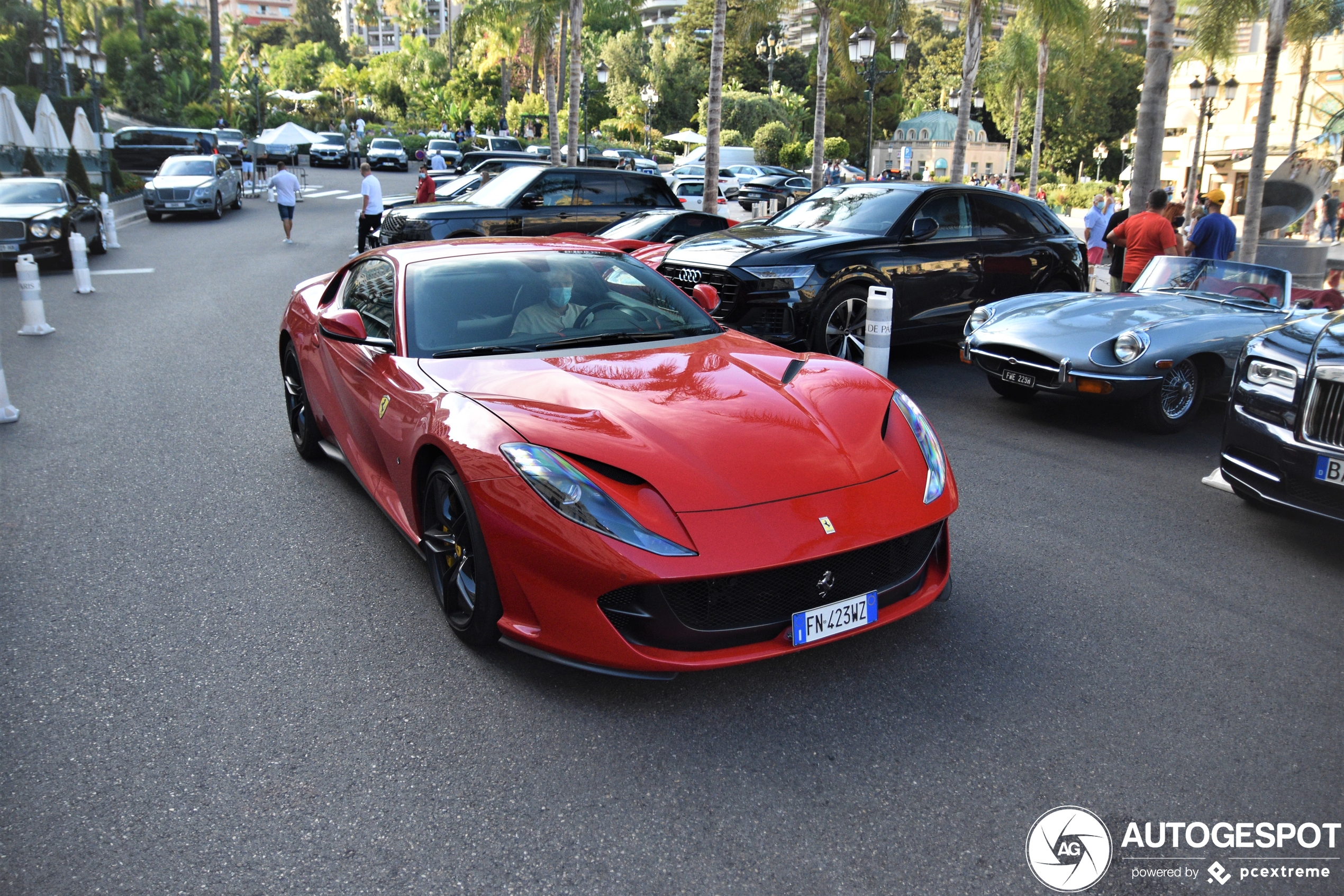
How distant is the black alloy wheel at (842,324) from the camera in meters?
8.60

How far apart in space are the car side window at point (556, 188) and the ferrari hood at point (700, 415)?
1054cm

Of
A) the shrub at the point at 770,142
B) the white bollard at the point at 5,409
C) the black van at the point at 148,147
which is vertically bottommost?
the white bollard at the point at 5,409

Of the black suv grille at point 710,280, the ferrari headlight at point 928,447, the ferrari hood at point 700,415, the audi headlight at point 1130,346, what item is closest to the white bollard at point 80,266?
the black suv grille at point 710,280

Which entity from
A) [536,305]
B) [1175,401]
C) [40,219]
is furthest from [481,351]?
[40,219]

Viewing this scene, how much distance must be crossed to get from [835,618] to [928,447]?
93 centimetres

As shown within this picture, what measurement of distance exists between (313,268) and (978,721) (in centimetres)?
1558

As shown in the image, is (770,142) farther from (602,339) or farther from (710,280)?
(602,339)

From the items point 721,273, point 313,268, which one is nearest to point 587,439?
point 721,273

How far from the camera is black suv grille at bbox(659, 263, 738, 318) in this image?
8445mm

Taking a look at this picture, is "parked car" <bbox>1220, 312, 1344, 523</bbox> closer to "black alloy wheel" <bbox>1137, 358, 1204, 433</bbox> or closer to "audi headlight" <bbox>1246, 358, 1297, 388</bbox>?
"audi headlight" <bbox>1246, 358, 1297, 388</bbox>

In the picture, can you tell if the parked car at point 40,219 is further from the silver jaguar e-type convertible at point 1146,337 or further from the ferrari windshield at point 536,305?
the silver jaguar e-type convertible at point 1146,337

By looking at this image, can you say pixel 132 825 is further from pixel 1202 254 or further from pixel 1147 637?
pixel 1202 254

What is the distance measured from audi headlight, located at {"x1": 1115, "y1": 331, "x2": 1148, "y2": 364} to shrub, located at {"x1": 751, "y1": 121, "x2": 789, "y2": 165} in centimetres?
5509

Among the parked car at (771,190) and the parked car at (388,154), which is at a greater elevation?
the parked car at (388,154)
